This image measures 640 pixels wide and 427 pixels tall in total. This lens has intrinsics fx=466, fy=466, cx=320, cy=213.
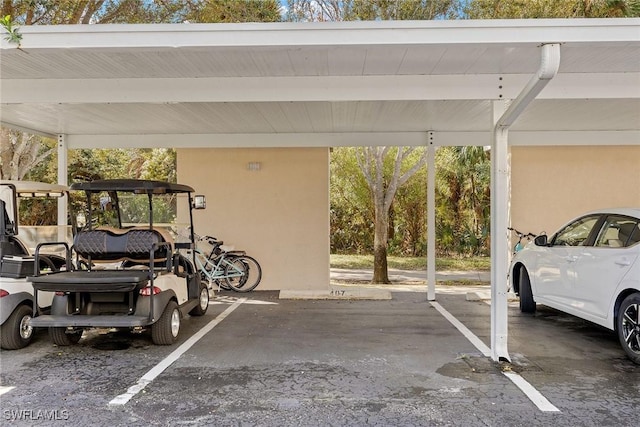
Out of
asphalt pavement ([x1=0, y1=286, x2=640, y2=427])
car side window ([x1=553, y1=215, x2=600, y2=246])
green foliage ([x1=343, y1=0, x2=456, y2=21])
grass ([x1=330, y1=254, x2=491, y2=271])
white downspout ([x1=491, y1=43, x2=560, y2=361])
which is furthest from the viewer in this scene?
grass ([x1=330, y1=254, x2=491, y2=271])

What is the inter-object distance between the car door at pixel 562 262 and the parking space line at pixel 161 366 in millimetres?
4387

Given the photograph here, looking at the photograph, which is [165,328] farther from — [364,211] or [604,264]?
[364,211]

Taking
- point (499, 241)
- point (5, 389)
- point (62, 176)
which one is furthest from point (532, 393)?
point (62, 176)

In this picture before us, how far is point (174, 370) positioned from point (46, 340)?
2064 mm

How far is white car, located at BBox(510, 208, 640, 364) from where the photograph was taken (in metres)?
4.55

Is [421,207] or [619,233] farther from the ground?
[421,207]

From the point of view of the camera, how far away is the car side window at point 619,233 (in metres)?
4.81

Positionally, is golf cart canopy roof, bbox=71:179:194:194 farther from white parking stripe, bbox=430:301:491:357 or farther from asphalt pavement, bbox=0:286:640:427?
white parking stripe, bbox=430:301:491:357

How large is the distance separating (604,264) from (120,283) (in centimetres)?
494

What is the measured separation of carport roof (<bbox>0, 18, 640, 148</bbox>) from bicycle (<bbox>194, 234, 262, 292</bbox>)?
2.29m

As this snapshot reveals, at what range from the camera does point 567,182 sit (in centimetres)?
914

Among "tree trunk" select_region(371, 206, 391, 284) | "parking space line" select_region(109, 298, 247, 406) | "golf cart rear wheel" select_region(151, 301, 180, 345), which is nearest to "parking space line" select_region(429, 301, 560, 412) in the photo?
"parking space line" select_region(109, 298, 247, 406)

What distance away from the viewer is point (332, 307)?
7387 mm

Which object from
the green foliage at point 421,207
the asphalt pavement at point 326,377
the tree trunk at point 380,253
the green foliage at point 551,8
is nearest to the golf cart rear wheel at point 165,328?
the asphalt pavement at point 326,377
